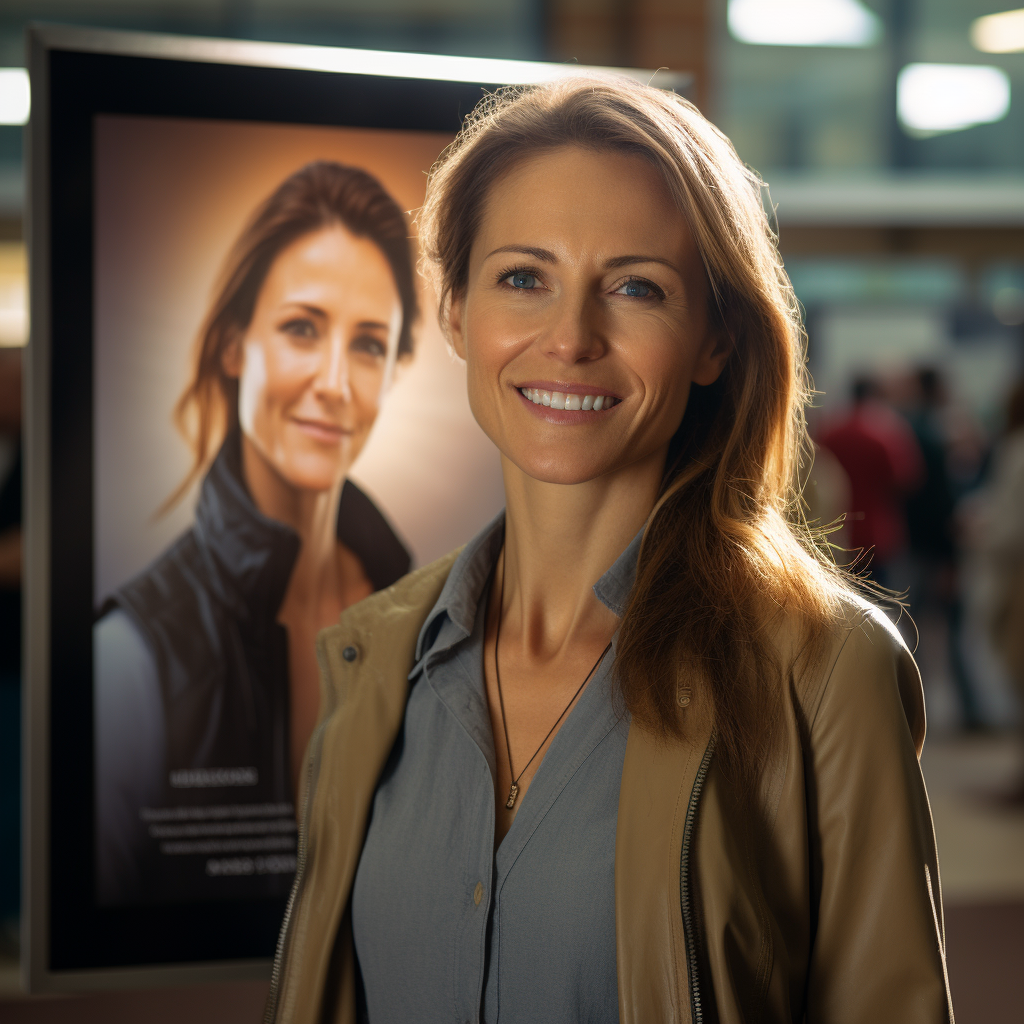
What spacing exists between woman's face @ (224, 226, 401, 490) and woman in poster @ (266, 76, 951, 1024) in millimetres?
289

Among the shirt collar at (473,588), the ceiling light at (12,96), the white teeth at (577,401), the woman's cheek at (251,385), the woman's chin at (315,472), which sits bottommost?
the shirt collar at (473,588)

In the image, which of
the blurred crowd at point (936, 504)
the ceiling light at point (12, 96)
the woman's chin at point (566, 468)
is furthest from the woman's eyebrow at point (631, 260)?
the ceiling light at point (12, 96)

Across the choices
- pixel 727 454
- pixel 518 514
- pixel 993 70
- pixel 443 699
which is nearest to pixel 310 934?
pixel 443 699

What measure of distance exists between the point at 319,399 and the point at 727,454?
76cm

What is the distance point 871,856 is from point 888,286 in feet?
28.6

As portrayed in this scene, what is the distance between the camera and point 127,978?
178cm

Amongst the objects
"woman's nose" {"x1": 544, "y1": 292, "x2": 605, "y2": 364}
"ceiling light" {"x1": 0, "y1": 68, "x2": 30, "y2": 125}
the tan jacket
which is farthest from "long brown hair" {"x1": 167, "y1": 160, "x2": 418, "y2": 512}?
"ceiling light" {"x1": 0, "y1": 68, "x2": 30, "y2": 125}

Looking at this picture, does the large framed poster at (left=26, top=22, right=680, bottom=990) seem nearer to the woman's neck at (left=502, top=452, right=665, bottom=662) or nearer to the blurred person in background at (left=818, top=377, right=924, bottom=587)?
the woman's neck at (left=502, top=452, right=665, bottom=662)

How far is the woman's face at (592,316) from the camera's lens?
4.11 feet

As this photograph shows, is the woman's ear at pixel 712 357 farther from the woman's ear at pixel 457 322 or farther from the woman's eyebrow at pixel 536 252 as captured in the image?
the woman's ear at pixel 457 322

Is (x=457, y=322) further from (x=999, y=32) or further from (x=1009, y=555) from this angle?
(x=999, y=32)

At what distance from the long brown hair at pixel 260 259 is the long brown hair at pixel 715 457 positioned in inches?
14.3

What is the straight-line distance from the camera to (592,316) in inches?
49.4

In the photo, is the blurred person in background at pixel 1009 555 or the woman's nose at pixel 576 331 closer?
the woman's nose at pixel 576 331
